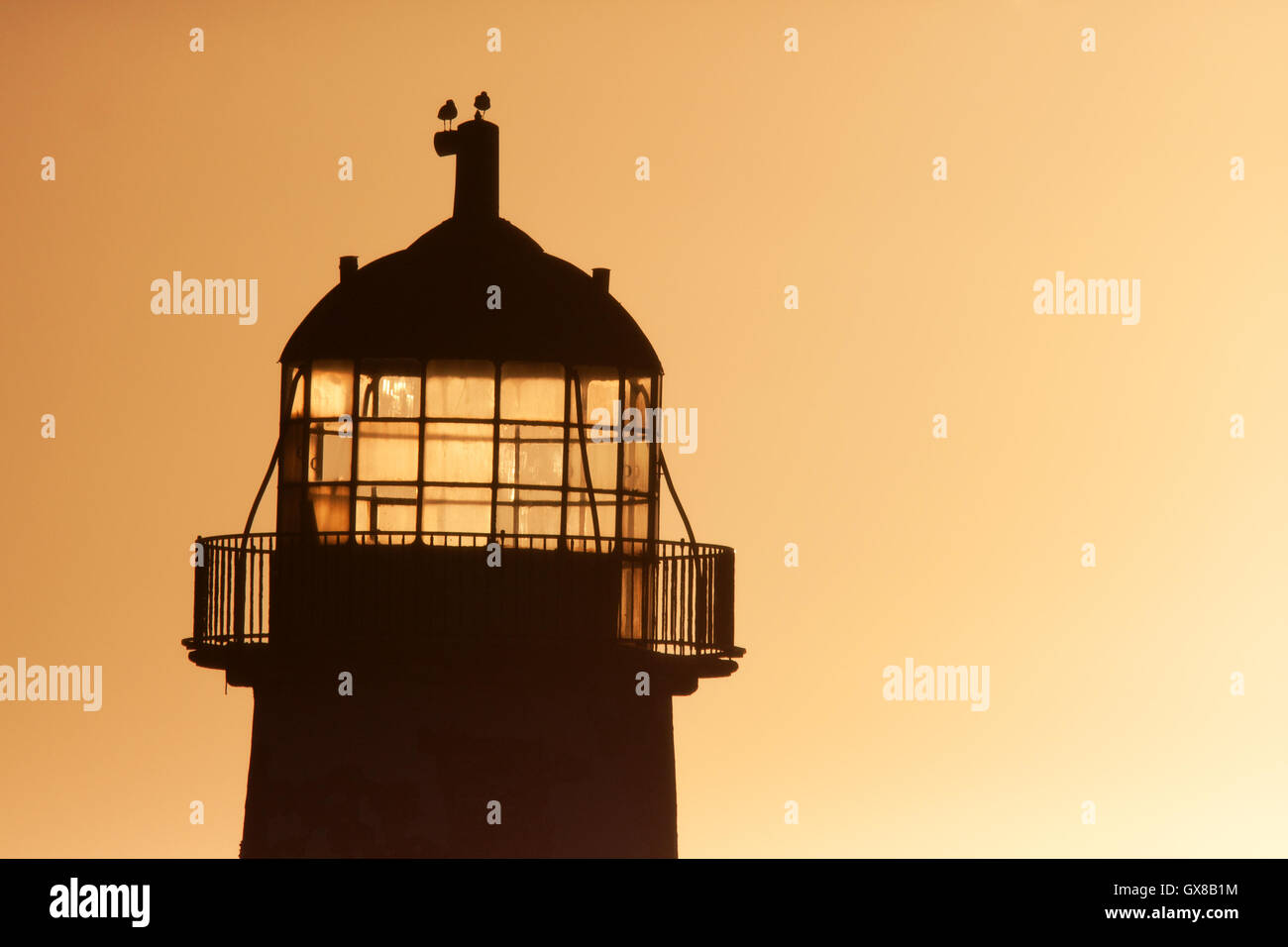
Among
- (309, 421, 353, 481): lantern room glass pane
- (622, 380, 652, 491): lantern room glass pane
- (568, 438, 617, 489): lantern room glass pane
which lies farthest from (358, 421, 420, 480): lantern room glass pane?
(622, 380, 652, 491): lantern room glass pane

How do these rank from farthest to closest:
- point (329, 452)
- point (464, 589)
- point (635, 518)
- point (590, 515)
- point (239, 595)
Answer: point (635, 518)
point (239, 595)
point (329, 452)
point (590, 515)
point (464, 589)

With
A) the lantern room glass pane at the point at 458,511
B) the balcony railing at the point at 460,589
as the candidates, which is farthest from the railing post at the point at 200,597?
the lantern room glass pane at the point at 458,511

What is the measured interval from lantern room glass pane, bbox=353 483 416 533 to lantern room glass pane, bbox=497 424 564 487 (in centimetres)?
79

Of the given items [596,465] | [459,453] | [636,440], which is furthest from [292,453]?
[636,440]

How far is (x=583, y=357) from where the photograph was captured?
74.8 ft

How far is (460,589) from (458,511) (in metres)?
0.70

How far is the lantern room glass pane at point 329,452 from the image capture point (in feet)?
75.2

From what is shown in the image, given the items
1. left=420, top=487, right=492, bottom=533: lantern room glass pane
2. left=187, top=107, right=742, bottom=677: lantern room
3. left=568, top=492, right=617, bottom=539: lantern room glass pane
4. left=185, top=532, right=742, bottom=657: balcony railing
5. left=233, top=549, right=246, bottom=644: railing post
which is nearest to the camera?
left=185, top=532, right=742, bottom=657: balcony railing

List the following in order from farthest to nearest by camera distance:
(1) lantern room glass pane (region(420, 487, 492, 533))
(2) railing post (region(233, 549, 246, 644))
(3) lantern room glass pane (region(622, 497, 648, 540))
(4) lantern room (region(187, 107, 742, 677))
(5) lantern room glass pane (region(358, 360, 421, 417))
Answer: (3) lantern room glass pane (region(622, 497, 648, 540)) < (2) railing post (region(233, 549, 246, 644)) < (5) lantern room glass pane (region(358, 360, 421, 417)) < (1) lantern room glass pane (region(420, 487, 492, 533)) < (4) lantern room (region(187, 107, 742, 677))

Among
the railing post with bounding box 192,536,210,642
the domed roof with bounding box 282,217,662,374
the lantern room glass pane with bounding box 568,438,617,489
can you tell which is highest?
the domed roof with bounding box 282,217,662,374

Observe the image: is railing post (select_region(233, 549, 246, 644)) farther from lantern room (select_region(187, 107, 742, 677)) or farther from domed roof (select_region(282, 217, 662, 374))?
domed roof (select_region(282, 217, 662, 374))

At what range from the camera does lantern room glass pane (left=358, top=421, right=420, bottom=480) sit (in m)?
22.7

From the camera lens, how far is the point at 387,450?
74.6ft

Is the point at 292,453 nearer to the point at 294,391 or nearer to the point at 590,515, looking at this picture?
the point at 294,391
